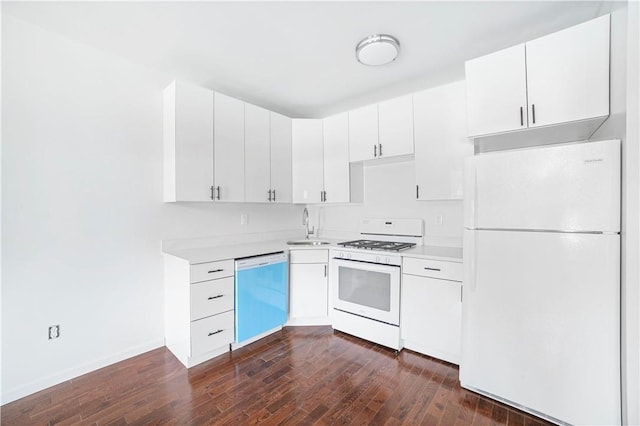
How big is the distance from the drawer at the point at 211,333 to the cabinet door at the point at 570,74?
2.77 m

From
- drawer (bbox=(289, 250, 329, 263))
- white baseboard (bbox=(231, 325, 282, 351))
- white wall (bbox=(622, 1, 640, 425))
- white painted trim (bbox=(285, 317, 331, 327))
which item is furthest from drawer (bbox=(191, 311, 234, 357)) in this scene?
white wall (bbox=(622, 1, 640, 425))

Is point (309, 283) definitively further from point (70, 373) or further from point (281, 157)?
point (70, 373)

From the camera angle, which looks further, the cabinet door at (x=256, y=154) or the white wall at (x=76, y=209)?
the cabinet door at (x=256, y=154)

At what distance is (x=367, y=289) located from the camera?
103 inches

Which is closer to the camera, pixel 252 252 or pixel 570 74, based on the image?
pixel 570 74

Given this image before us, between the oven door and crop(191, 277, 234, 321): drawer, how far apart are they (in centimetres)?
107

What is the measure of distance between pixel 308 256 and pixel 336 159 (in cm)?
120

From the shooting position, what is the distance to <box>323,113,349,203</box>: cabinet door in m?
3.16

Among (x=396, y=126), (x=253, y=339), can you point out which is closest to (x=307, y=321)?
(x=253, y=339)

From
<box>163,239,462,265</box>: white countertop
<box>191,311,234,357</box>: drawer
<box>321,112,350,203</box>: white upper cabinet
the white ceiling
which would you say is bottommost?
<box>191,311,234,357</box>: drawer

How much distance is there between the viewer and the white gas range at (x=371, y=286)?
2455 mm

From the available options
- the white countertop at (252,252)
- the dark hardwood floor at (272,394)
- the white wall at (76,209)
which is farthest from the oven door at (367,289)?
the white wall at (76,209)

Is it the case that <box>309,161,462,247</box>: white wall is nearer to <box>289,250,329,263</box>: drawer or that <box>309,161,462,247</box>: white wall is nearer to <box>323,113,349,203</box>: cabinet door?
<box>323,113,349,203</box>: cabinet door

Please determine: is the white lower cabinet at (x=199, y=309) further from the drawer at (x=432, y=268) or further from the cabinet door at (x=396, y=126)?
the cabinet door at (x=396, y=126)
